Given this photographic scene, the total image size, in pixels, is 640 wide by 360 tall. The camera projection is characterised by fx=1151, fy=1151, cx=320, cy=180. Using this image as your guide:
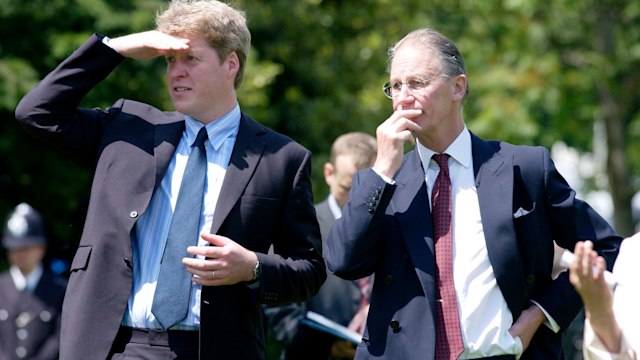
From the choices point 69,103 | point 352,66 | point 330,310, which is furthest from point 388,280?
point 352,66

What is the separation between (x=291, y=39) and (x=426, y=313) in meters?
11.9

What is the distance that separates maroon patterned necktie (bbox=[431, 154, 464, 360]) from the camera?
15.4ft

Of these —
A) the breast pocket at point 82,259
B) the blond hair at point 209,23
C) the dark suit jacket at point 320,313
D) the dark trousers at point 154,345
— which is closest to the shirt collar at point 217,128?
the blond hair at point 209,23

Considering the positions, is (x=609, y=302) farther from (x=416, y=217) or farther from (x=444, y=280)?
(x=416, y=217)

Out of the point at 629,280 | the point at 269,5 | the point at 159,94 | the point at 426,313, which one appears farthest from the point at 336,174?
the point at 269,5

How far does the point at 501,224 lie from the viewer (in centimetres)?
479

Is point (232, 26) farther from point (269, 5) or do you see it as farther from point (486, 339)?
point (269, 5)

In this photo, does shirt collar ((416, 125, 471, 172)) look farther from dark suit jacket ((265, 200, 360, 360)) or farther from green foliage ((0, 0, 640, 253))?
green foliage ((0, 0, 640, 253))

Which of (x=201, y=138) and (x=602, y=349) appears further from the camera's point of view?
(x=201, y=138)

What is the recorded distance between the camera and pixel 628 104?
19625mm

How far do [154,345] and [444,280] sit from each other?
1.25 m

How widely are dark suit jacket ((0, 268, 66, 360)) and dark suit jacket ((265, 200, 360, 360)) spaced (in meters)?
3.22

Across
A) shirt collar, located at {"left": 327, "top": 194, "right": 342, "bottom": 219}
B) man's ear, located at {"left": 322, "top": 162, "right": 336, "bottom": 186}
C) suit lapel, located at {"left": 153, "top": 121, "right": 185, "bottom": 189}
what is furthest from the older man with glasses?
man's ear, located at {"left": 322, "top": 162, "right": 336, "bottom": 186}

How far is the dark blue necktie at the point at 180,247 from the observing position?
487cm
